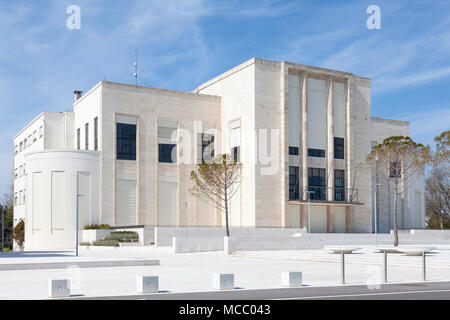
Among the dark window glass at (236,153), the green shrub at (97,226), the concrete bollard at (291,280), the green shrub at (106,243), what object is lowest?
the green shrub at (106,243)

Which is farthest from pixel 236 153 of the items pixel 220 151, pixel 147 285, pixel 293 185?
pixel 147 285

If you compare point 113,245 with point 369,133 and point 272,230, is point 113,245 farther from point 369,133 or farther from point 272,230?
point 369,133

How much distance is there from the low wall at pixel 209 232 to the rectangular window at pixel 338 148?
1033 cm

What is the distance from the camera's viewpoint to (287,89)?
5156cm

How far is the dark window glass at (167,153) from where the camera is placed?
175 feet

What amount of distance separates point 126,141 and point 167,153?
155 inches

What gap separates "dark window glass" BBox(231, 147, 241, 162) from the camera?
52259 millimetres

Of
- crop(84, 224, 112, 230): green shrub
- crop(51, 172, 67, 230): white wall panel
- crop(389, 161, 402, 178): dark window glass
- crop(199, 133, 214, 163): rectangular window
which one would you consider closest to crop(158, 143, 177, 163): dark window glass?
crop(199, 133, 214, 163): rectangular window

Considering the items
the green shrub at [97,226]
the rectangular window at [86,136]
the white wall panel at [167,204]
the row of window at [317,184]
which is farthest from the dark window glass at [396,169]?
the rectangular window at [86,136]

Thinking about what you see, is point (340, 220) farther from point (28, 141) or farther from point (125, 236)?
point (28, 141)

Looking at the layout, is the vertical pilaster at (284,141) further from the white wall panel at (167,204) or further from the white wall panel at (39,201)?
the white wall panel at (39,201)

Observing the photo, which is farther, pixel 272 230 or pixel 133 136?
pixel 133 136
